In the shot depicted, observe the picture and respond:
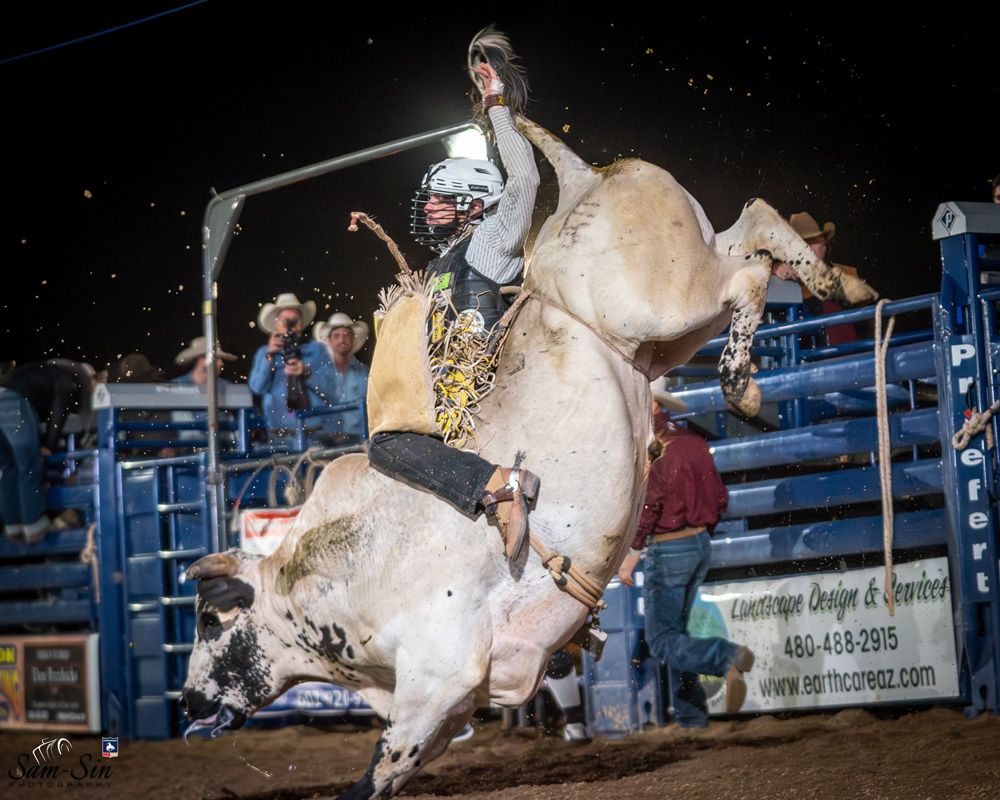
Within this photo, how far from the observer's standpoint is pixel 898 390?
6.53 metres

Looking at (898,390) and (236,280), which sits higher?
(236,280)

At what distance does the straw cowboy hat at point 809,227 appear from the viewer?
22.1 feet

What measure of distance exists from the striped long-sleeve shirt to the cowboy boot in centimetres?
80

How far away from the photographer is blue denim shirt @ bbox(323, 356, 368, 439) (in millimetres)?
8859

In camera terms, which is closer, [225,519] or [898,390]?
[898,390]

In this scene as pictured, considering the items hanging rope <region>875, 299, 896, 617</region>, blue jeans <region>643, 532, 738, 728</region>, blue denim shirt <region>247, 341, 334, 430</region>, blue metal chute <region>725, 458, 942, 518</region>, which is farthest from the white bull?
blue denim shirt <region>247, 341, 334, 430</region>

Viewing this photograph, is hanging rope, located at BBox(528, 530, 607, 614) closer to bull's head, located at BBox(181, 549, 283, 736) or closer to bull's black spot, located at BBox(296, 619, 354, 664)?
bull's black spot, located at BBox(296, 619, 354, 664)

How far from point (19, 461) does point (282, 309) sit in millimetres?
2697

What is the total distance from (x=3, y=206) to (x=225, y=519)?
27.0ft

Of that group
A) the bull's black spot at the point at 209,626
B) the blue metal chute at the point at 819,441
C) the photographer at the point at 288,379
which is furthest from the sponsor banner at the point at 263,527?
the bull's black spot at the point at 209,626

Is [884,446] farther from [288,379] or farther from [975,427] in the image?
[288,379]

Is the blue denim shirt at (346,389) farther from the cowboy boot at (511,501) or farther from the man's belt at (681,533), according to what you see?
the cowboy boot at (511,501)

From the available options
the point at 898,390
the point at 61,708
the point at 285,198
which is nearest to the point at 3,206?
the point at 285,198

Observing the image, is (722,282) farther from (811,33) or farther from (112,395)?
(112,395)
